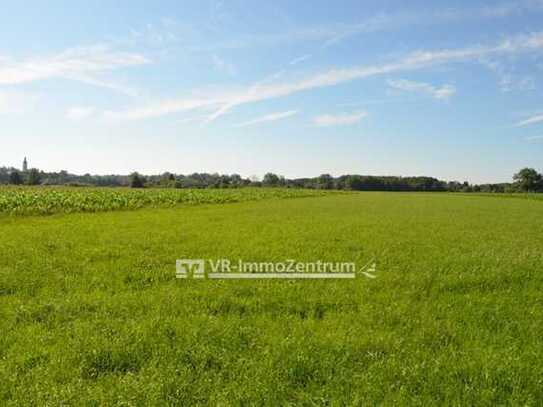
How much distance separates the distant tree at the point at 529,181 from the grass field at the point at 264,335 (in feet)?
487

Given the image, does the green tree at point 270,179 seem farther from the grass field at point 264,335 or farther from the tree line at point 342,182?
the grass field at point 264,335

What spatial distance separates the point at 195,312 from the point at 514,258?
1104 cm

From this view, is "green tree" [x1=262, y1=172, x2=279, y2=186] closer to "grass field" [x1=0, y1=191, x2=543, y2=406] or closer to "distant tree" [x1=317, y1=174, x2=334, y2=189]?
"distant tree" [x1=317, y1=174, x2=334, y2=189]

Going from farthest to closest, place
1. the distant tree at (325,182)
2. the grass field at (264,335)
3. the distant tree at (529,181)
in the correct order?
the distant tree at (325,182) < the distant tree at (529,181) < the grass field at (264,335)

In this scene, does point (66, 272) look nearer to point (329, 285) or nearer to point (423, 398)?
point (329, 285)

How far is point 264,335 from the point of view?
5.42m

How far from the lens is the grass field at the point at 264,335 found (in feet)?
13.4

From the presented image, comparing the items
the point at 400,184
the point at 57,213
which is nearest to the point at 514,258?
the point at 57,213

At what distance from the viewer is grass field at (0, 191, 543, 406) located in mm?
4090

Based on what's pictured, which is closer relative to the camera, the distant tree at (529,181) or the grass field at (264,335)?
the grass field at (264,335)

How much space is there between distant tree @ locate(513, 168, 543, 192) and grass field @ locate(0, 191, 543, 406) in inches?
5847

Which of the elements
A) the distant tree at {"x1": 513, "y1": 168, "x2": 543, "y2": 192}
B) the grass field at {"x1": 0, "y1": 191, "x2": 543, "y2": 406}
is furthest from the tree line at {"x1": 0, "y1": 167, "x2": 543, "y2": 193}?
the grass field at {"x1": 0, "y1": 191, "x2": 543, "y2": 406}

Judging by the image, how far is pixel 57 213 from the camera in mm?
25297

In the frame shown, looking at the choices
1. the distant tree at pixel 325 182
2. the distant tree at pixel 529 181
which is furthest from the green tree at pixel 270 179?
the distant tree at pixel 529 181
